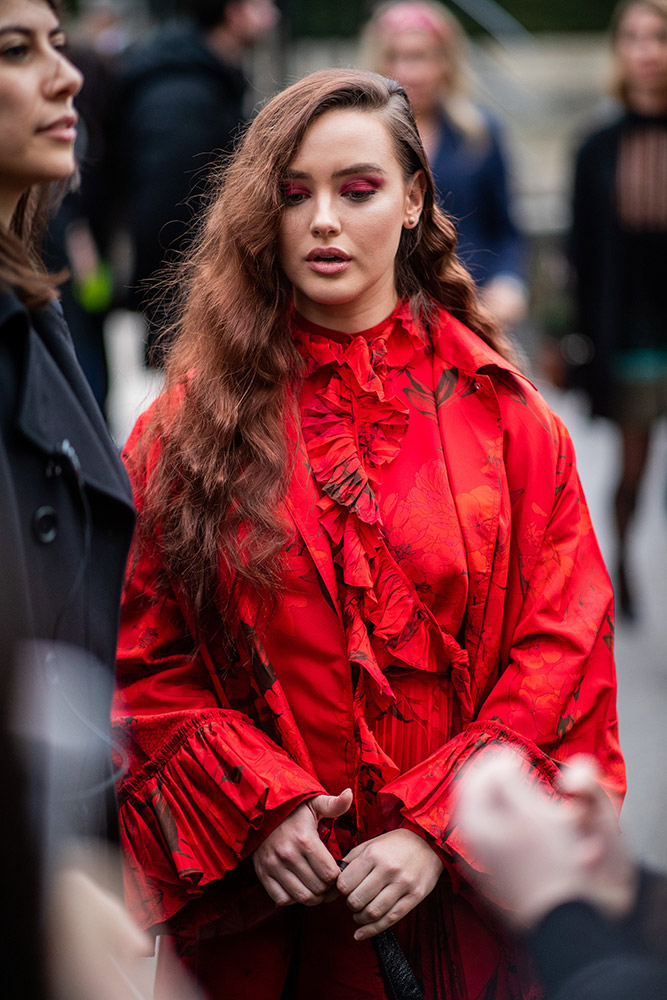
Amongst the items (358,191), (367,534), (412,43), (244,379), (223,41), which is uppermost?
(223,41)

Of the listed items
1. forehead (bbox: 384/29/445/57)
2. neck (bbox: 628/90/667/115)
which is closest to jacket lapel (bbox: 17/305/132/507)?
forehead (bbox: 384/29/445/57)

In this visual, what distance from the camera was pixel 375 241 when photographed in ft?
6.76

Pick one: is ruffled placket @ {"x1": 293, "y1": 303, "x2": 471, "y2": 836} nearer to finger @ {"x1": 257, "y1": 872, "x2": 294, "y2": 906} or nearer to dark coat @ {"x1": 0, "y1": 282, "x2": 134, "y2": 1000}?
finger @ {"x1": 257, "y1": 872, "x2": 294, "y2": 906}

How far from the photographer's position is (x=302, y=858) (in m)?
1.92

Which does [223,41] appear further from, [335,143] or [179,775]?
[179,775]

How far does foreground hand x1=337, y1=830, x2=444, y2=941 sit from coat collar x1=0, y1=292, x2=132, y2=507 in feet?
2.44

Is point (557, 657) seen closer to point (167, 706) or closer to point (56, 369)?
point (167, 706)

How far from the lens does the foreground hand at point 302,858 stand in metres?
1.91

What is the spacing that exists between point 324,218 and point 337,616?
2.22ft

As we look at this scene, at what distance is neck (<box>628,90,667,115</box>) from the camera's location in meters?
4.92

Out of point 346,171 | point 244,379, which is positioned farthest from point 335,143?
point 244,379

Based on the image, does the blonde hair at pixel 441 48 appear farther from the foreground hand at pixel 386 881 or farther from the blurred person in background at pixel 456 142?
the foreground hand at pixel 386 881

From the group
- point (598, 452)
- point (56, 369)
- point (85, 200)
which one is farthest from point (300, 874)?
point (598, 452)

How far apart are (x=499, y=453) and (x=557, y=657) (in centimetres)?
36
